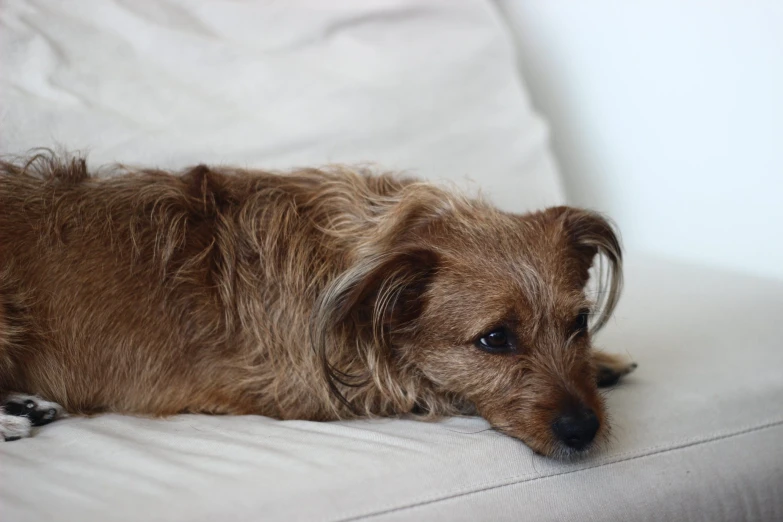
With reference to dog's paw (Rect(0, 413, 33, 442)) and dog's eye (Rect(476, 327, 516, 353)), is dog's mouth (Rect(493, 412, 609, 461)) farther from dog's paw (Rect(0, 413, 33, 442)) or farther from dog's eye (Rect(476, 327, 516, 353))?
dog's paw (Rect(0, 413, 33, 442))

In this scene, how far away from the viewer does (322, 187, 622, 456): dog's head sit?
1540 millimetres

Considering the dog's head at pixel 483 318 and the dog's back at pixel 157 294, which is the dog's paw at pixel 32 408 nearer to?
the dog's back at pixel 157 294

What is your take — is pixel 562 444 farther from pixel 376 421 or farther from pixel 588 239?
pixel 588 239

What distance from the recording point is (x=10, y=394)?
1678mm

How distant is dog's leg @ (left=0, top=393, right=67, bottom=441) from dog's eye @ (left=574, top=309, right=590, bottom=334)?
4.02ft

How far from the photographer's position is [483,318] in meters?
1.58

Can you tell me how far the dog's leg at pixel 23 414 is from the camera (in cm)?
155

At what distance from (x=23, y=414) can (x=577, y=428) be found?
1223 mm

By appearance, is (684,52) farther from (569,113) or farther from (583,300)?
(583,300)

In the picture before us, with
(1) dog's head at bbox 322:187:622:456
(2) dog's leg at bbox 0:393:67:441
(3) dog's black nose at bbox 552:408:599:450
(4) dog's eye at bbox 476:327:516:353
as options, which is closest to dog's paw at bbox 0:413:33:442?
(2) dog's leg at bbox 0:393:67:441

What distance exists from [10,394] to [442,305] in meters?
1.03

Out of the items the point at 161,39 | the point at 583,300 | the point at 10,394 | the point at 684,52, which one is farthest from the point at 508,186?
the point at 10,394

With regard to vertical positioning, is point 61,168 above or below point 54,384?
above

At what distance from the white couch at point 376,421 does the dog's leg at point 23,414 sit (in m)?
0.05
